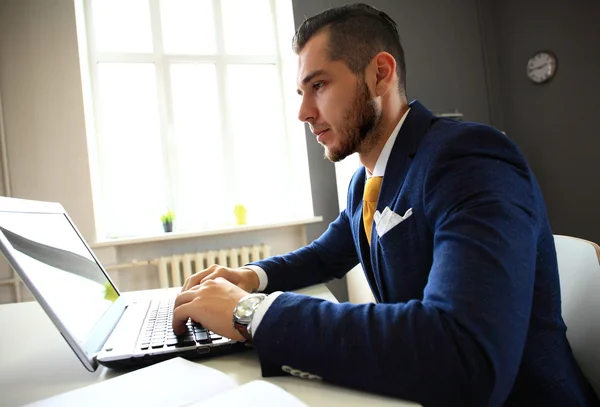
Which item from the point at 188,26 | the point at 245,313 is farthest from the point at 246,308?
the point at 188,26

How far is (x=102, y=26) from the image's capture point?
298 cm

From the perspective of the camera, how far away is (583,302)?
768mm

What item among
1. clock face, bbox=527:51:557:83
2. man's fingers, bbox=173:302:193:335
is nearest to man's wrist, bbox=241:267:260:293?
man's fingers, bbox=173:302:193:335

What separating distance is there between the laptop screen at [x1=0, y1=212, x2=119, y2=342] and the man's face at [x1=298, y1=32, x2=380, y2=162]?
655 mm

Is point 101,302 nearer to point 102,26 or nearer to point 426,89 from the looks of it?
point 102,26

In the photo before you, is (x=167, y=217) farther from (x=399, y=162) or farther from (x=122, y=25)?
(x=399, y=162)

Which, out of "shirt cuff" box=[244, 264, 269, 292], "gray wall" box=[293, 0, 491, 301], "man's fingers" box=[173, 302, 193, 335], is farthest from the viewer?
"gray wall" box=[293, 0, 491, 301]

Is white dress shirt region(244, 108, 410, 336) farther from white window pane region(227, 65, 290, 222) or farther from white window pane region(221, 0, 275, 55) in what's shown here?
white window pane region(221, 0, 275, 55)

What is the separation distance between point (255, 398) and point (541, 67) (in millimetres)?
3712

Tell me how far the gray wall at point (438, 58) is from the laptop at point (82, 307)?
222 centimetres

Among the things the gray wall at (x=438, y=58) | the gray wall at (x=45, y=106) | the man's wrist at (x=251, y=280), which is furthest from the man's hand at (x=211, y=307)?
the gray wall at (x=438, y=58)

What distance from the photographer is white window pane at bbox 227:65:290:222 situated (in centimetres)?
324

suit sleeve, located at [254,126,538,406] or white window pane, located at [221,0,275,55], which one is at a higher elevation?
white window pane, located at [221,0,275,55]

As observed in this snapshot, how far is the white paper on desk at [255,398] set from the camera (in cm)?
41
